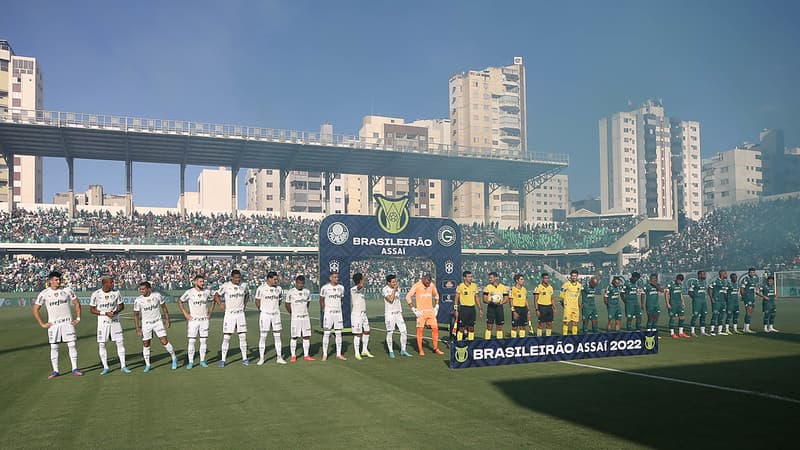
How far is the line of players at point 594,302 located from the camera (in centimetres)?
1878

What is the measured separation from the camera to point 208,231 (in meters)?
66.9

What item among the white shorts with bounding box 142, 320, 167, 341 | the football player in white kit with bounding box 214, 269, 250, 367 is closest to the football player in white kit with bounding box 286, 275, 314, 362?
the football player in white kit with bounding box 214, 269, 250, 367

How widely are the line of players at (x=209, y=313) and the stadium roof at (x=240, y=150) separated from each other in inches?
1923

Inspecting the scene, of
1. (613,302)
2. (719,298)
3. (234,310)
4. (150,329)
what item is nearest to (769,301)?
(719,298)

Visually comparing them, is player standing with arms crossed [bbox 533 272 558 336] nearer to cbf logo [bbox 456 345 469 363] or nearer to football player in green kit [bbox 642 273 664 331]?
football player in green kit [bbox 642 273 664 331]

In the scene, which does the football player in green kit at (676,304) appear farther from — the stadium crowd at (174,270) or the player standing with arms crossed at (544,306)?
the stadium crowd at (174,270)

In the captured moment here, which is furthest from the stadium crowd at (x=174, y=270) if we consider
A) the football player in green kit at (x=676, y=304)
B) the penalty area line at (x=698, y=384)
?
the penalty area line at (x=698, y=384)

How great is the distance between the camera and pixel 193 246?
206 ft

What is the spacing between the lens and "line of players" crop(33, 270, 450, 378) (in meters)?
14.4

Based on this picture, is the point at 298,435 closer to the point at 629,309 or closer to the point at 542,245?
the point at 629,309

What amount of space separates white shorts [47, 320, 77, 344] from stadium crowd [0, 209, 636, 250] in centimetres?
5029

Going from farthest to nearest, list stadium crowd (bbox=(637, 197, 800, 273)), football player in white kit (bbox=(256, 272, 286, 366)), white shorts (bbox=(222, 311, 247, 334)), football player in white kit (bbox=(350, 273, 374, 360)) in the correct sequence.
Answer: stadium crowd (bbox=(637, 197, 800, 273)) < football player in white kit (bbox=(350, 273, 374, 360)) < football player in white kit (bbox=(256, 272, 286, 366)) < white shorts (bbox=(222, 311, 247, 334))

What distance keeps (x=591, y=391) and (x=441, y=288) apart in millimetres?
14848

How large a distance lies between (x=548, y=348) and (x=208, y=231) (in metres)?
57.2
